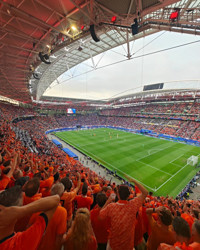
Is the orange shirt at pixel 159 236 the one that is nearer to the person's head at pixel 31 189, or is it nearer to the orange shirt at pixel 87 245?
the orange shirt at pixel 87 245

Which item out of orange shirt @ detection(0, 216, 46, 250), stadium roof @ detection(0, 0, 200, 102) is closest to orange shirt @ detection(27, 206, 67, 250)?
orange shirt @ detection(0, 216, 46, 250)

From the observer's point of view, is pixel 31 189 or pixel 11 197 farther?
pixel 31 189

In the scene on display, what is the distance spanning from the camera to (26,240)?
1.26m

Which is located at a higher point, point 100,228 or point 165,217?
point 165,217

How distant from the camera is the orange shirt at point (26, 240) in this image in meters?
1.18

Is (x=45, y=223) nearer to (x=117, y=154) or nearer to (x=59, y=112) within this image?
(x=117, y=154)

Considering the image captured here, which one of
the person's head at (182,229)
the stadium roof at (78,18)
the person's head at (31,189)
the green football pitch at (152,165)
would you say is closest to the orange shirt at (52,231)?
the person's head at (31,189)

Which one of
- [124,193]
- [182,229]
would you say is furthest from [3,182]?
[182,229]

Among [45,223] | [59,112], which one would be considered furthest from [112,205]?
[59,112]

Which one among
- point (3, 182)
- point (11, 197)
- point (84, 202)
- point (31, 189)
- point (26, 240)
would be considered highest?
point (11, 197)

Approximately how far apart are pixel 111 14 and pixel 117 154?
71.0 ft

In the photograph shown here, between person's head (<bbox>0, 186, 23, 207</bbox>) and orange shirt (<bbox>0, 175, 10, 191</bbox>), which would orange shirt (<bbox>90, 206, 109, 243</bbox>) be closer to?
person's head (<bbox>0, 186, 23, 207</bbox>)

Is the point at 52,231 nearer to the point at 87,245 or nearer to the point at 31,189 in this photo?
the point at 87,245

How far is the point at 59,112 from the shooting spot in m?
66.2
